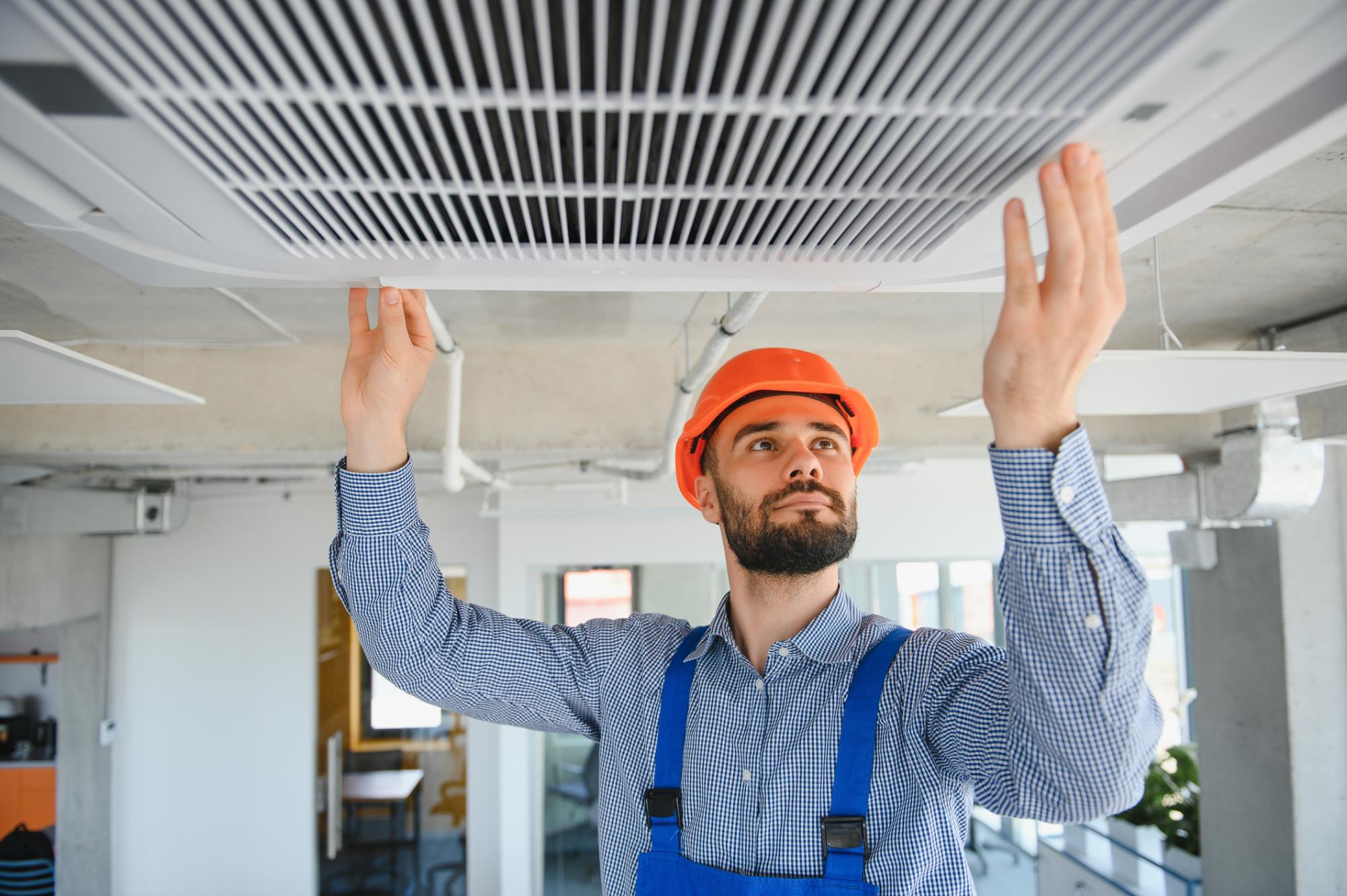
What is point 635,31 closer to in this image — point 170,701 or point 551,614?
point 551,614

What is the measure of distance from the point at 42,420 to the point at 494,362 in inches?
78.0

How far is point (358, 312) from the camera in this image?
1.04 metres

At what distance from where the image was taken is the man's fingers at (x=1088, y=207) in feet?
2.13

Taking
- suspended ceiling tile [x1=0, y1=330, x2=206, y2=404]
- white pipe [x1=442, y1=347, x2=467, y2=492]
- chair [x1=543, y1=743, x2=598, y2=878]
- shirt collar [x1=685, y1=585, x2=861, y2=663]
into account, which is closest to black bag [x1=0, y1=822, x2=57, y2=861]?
chair [x1=543, y1=743, x2=598, y2=878]

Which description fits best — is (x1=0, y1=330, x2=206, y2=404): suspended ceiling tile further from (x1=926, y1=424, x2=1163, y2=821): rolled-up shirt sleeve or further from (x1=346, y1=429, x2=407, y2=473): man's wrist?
(x1=926, y1=424, x2=1163, y2=821): rolled-up shirt sleeve

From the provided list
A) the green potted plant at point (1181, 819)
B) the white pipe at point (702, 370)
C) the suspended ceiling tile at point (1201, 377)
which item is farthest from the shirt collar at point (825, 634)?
the green potted plant at point (1181, 819)

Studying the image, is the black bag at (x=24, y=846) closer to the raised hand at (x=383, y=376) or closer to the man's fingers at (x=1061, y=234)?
the raised hand at (x=383, y=376)

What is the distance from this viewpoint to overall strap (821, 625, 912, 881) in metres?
1.18

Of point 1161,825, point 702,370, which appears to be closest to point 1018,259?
point 702,370

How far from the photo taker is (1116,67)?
1.79 feet

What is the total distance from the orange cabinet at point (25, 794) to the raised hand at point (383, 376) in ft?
26.4

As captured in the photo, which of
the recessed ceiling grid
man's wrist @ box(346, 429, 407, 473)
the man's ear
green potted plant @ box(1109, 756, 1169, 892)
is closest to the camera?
the recessed ceiling grid

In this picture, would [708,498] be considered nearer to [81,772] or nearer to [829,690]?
[829,690]

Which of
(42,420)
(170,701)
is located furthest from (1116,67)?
(170,701)
